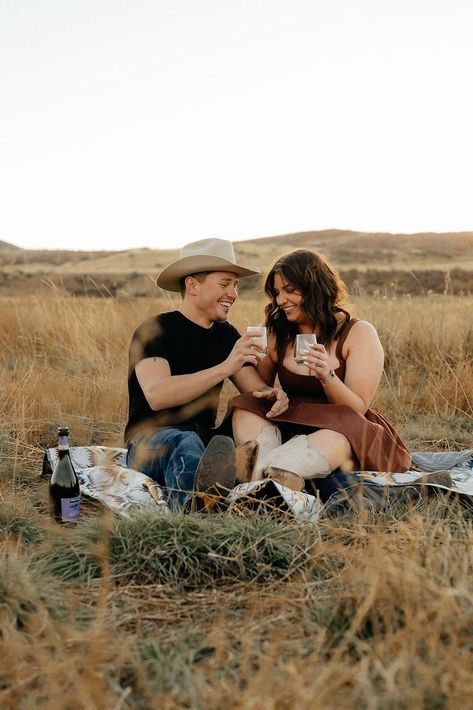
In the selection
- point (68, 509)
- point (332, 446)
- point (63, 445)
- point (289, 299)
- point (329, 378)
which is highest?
point (289, 299)

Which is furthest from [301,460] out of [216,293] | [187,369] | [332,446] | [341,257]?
[341,257]

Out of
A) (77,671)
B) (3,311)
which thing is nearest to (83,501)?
(77,671)

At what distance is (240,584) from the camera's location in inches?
107

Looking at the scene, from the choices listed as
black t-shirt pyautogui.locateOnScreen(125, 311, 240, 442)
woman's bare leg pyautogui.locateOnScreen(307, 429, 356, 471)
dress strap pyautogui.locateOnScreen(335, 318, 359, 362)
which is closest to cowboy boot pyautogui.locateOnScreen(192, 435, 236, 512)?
woman's bare leg pyautogui.locateOnScreen(307, 429, 356, 471)

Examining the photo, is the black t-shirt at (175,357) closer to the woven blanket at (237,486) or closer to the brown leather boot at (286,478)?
the woven blanket at (237,486)

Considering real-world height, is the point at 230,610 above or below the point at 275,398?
below

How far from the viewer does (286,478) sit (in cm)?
362

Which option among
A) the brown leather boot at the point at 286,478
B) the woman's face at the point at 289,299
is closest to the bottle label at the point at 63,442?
the brown leather boot at the point at 286,478

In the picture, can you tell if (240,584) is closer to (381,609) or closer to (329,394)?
(381,609)

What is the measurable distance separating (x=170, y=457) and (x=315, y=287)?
131 centimetres

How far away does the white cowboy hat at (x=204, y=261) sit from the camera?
4.38 m

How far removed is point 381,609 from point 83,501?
2.33 meters

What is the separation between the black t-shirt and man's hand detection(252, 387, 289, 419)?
429 millimetres

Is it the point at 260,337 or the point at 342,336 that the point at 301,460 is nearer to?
the point at 260,337
